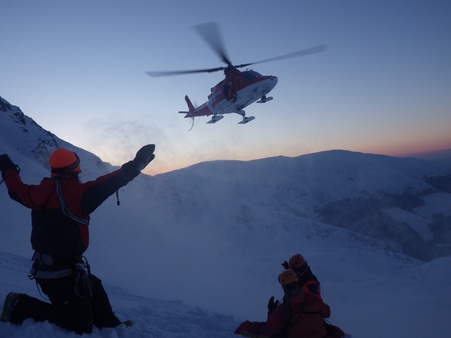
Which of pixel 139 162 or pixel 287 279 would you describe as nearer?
pixel 139 162

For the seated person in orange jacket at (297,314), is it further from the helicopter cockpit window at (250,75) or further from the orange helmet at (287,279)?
→ the helicopter cockpit window at (250,75)

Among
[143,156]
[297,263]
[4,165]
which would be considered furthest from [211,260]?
[143,156]

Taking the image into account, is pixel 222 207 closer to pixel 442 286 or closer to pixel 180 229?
pixel 180 229

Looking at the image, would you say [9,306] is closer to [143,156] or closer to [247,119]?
[143,156]

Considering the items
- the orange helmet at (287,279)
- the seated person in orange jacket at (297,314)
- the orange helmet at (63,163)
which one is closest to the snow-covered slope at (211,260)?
the seated person in orange jacket at (297,314)

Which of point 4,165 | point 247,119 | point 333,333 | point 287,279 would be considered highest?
point 247,119

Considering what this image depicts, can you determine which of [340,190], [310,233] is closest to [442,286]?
[310,233]

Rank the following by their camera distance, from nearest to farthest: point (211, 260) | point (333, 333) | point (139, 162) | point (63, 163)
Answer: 1. point (139, 162)
2. point (63, 163)
3. point (333, 333)
4. point (211, 260)

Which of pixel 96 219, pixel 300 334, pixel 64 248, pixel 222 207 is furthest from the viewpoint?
pixel 222 207
